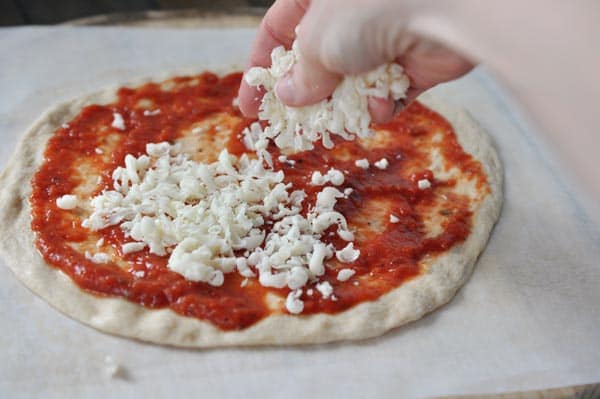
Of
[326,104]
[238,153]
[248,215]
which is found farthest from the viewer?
[238,153]

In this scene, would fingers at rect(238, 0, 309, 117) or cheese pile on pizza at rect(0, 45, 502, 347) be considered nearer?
cheese pile on pizza at rect(0, 45, 502, 347)

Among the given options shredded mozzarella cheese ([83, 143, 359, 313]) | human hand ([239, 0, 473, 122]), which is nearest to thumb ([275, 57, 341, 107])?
human hand ([239, 0, 473, 122])

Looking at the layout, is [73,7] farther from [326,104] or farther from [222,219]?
[326,104]

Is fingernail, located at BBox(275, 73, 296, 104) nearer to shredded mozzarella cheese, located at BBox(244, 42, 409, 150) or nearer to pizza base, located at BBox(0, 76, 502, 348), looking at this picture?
shredded mozzarella cheese, located at BBox(244, 42, 409, 150)

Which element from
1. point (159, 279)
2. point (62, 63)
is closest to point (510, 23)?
point (159, 279)

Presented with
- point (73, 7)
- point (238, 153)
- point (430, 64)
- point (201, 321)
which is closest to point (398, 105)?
point (430, 64)

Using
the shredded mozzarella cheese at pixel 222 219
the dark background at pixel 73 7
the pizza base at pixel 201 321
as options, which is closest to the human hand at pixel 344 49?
the shredded mozzarella cheese at pixel 222 219

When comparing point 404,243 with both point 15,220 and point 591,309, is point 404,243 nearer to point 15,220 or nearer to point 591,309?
point 591,309
